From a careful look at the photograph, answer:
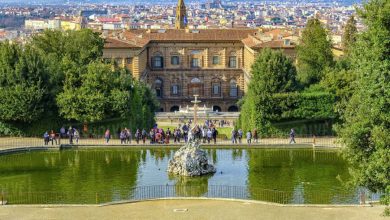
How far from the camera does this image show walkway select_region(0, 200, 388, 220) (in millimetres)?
36281

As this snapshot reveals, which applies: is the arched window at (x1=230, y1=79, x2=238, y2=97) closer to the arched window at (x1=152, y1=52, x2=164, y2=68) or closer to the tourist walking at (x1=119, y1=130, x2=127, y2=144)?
the arched window at (x1=152, y1=52, x2=164, y2=68)

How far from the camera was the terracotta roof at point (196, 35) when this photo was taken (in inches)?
4205

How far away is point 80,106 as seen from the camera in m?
58.0

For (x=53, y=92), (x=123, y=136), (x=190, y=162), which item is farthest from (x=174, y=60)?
(x=190, y=162)

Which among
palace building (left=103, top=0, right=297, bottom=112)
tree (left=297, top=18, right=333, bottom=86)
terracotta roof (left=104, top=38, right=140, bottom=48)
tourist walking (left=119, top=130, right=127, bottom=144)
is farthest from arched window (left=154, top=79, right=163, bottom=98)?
tourist walking (left=119, top=130, right=127, bottom=144)

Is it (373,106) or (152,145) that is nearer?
(373,106)

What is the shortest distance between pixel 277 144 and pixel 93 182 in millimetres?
14895

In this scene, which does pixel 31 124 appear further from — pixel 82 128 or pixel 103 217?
pixel 103 217

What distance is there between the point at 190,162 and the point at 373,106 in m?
15.9

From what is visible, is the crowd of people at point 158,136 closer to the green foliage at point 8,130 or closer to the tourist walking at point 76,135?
the tourist walking at point 76,135

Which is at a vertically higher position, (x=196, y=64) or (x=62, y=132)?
(x=196, y=64)

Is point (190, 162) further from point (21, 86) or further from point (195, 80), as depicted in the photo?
point (195, 80)

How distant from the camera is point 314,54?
67.6m

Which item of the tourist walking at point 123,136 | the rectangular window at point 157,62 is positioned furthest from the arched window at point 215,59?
the tourist walking at point 123,136
